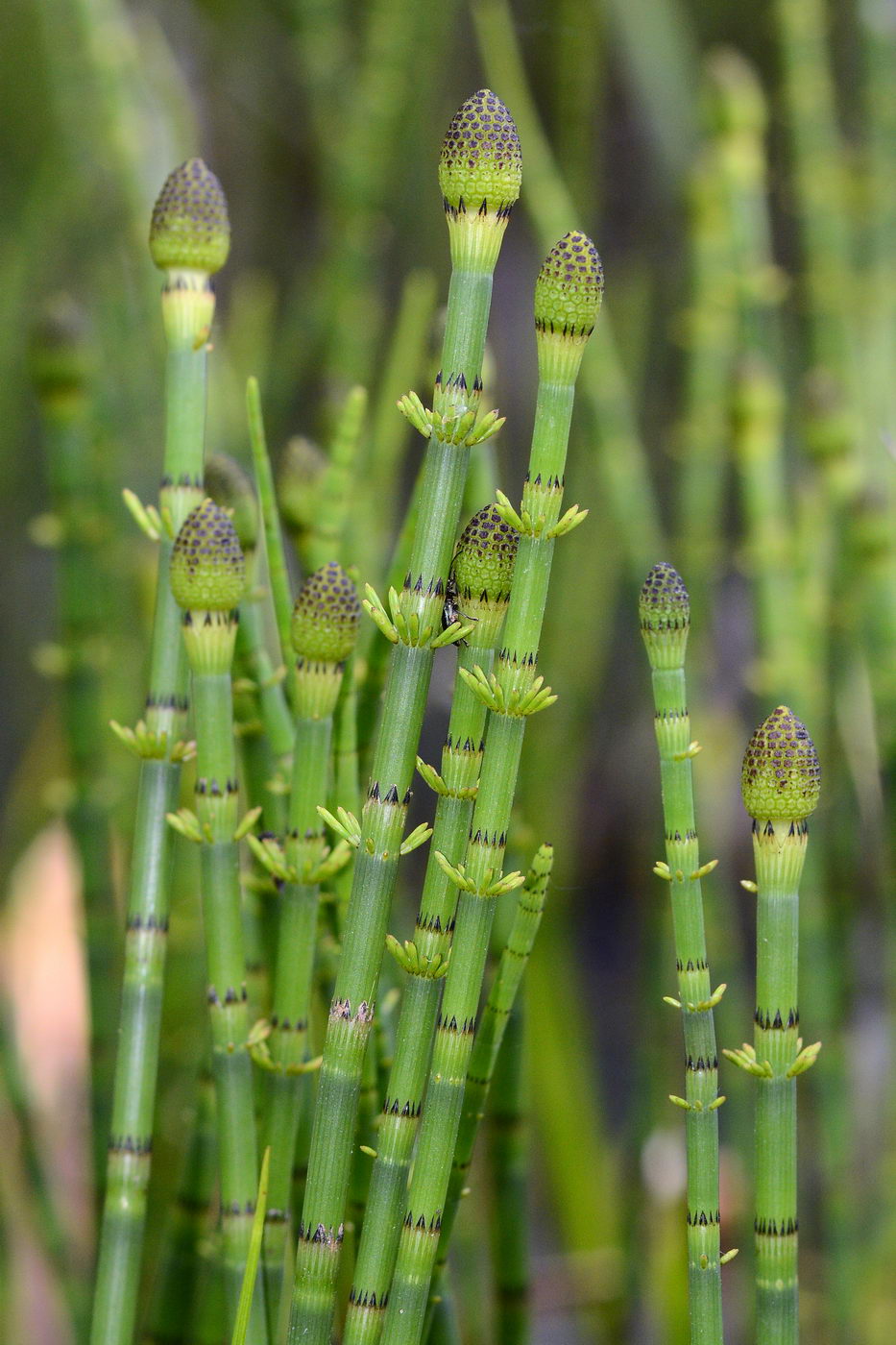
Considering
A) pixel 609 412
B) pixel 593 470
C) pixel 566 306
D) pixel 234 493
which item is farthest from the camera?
pixel 593 470

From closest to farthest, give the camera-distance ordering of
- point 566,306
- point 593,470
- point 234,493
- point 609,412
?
point 566,306, point 234,493, point 609,412, point 593,470

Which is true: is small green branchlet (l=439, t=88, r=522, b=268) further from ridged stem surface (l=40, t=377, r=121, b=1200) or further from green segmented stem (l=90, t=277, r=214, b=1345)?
ridged stem surface (l=40, t=377, r=121, b=1200)

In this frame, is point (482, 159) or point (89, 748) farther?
point (89, 748)

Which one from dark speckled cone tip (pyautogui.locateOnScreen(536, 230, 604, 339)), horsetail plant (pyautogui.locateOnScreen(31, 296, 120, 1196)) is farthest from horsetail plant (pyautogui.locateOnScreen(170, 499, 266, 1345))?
horsetail plant (pyautogui.locateOnScreen(31, 296, 120, 1196))

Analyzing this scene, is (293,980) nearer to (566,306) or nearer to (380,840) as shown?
(380,840)

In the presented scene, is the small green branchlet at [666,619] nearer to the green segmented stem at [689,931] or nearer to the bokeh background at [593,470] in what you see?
the green segmented stem at [689,931]

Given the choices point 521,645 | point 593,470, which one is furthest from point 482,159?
point 593,470

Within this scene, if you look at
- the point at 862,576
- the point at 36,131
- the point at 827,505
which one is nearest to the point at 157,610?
the point at 862,576
